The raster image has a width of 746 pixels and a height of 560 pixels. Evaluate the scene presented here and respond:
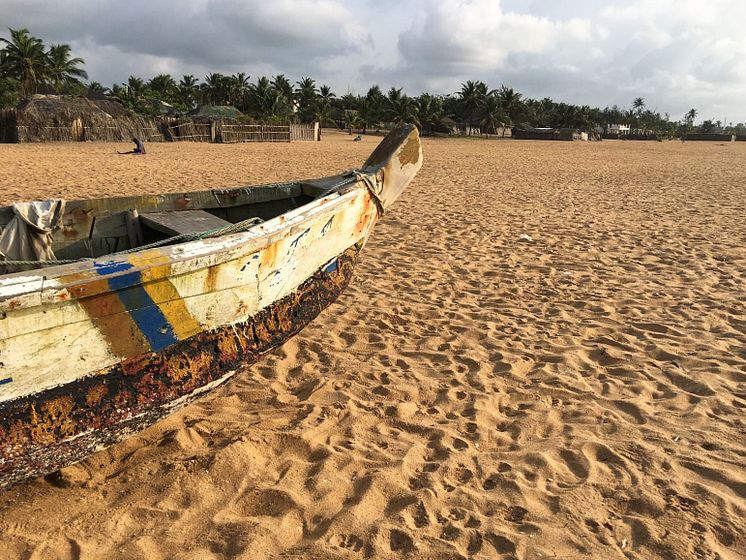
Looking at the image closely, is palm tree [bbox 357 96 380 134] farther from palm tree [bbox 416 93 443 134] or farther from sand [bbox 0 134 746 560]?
sand [bbox 0 134 746 560]

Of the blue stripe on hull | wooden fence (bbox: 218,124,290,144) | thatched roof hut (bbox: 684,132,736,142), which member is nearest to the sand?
the blue stripe on hull

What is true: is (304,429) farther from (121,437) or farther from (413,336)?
(413,336)

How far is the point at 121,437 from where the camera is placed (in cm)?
231

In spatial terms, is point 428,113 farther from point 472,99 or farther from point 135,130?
point 135,130

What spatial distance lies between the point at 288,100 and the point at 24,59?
22.1m

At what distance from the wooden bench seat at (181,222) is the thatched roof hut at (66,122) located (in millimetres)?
24994

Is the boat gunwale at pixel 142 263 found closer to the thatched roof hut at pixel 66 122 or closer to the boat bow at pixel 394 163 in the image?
the boat bow at pixel 394 163

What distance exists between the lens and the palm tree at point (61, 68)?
4212 centimetres

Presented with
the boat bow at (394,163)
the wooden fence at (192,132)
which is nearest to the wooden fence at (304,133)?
the wooden fence at (192,132)

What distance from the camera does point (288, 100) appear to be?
5216cm

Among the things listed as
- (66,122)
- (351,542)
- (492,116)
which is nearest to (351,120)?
(492,116)

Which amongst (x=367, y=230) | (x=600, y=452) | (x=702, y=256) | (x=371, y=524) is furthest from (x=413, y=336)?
(x=702, y=256)

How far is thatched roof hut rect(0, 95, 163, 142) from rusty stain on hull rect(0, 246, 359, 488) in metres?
26.7

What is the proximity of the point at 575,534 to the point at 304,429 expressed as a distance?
138 centimetres
